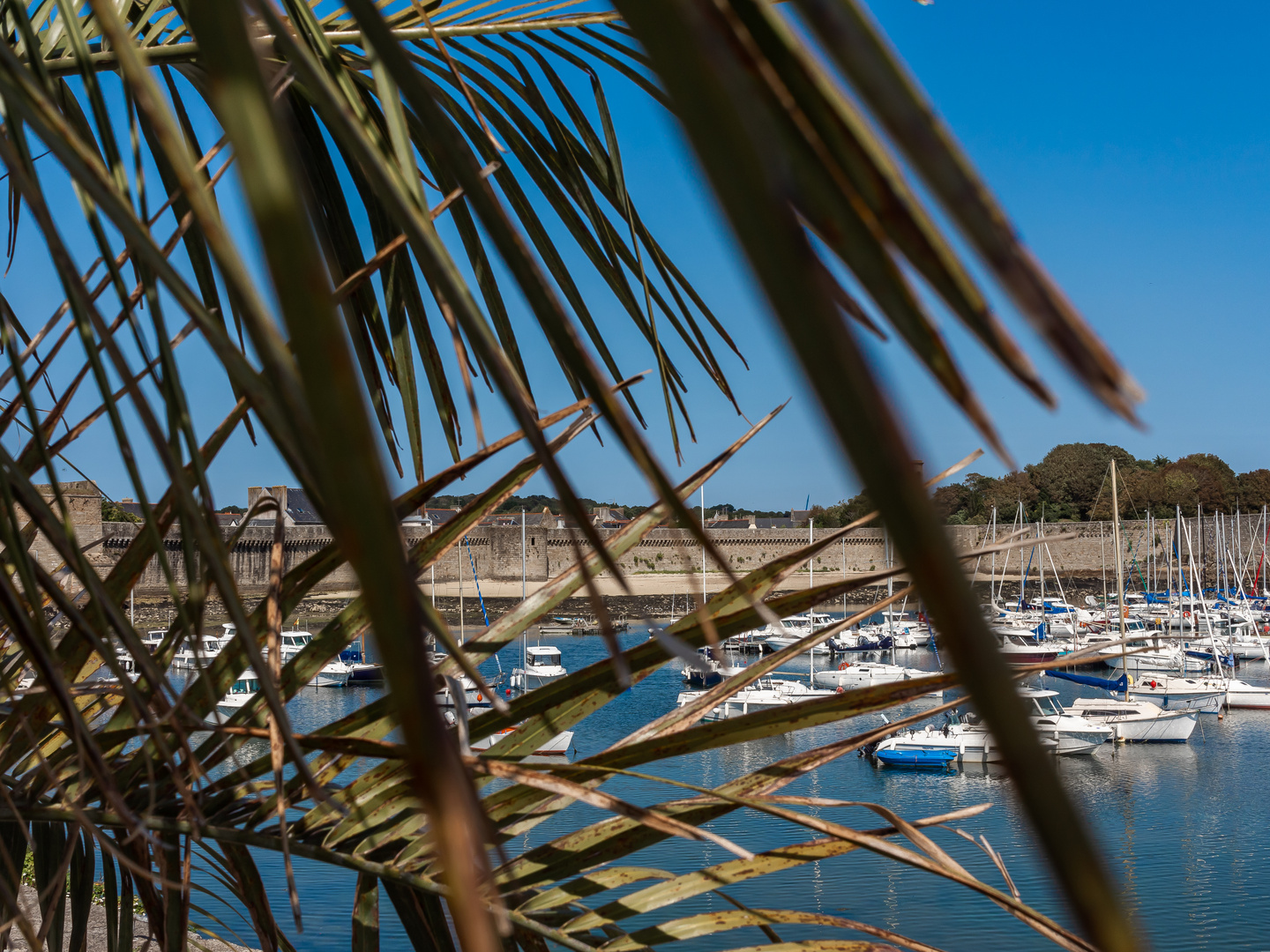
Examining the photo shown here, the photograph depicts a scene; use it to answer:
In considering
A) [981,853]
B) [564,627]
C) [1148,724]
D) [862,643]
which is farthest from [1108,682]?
[564,627]

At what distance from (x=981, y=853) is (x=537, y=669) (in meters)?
11.7

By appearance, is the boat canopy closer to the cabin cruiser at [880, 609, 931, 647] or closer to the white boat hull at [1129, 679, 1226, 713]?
the white boat hull at [1129, 679, 1226, 713]

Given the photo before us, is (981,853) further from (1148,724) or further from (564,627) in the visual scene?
(564,627)

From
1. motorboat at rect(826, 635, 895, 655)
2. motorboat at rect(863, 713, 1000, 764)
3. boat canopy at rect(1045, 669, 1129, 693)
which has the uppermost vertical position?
motorboat at rect(826, 635, 895, 655)

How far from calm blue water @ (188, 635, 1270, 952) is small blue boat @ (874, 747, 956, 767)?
12.5 inches

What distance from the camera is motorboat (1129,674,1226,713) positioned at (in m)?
19.7

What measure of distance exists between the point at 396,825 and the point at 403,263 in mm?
649

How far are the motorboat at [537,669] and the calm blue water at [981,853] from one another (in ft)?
11.2

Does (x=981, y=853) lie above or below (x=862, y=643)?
below

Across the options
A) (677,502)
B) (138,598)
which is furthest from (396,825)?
(138,598)

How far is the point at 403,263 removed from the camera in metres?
1.17

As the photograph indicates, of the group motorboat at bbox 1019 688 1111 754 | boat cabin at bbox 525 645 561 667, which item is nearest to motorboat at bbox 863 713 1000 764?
motorboat at bbox 1019 688 1111 754

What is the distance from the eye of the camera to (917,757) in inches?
658

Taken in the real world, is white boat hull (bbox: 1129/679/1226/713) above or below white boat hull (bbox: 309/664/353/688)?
below
